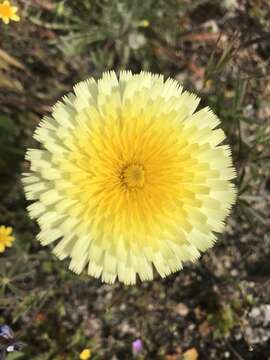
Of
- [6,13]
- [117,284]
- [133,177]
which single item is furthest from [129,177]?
[6,13]

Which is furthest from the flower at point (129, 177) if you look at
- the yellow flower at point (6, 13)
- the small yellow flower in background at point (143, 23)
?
the small yellow flower in background at point (143, 23)

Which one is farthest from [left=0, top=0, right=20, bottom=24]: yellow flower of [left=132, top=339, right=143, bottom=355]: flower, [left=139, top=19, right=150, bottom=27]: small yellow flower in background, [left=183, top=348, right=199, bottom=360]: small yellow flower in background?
[left=183, top=348, right=199, bottom=360]: small yellow flower in background

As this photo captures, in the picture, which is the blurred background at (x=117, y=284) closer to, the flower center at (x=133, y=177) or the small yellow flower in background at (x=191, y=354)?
the small yellow flower in background at (x=191, y=354)

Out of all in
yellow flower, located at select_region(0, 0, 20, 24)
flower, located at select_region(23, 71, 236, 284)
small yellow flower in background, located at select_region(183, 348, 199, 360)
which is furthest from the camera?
small yellow flower in background, located at select_region(183, 348, 199, 360)

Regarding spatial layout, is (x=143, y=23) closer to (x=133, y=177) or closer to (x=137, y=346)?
(x=133, y=177)

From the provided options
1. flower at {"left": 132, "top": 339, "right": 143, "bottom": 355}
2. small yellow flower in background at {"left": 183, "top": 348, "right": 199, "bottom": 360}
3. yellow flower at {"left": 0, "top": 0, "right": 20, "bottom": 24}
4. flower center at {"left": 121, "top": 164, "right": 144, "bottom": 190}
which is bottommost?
small yellow flower in background at {"left": 183, "top": 348, "right": 199, "bottom": 360}

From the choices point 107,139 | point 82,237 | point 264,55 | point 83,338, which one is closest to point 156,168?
point 107,139

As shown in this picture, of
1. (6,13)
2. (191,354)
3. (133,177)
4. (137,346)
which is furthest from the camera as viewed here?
(191,354)

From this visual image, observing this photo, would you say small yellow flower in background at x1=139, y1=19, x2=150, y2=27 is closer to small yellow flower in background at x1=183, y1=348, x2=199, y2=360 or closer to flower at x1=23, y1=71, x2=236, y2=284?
flower at x1=23, y1=71, x2=236, y2=284
